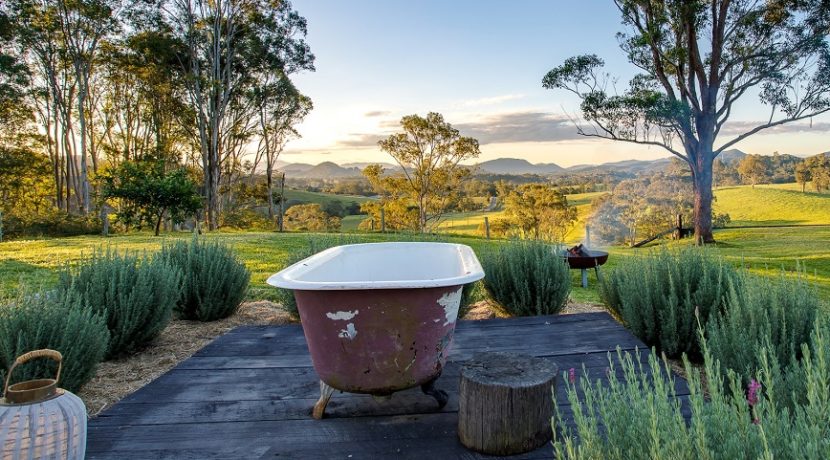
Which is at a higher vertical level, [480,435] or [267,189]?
[267,189]

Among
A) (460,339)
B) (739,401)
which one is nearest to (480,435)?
(739,401)

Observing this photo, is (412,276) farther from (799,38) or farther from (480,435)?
(799,38)

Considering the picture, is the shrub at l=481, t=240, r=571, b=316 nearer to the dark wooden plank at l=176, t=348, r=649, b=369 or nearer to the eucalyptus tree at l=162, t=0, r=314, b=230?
the dark wooden plank at l=176, t=348, r=649, b=369

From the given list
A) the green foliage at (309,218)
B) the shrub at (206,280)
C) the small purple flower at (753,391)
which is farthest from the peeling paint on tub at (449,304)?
the green foliage at (309,218)

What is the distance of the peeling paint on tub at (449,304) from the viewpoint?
2219 mm

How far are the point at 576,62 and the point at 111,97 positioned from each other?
21977 millimetres

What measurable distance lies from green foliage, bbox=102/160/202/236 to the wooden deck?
11.7 m

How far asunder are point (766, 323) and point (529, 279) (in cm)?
196

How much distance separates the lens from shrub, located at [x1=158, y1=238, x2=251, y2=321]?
4.17 metres

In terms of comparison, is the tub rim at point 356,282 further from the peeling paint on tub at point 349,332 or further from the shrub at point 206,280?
the shrub at point 206,280

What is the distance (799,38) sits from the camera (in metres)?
12.4

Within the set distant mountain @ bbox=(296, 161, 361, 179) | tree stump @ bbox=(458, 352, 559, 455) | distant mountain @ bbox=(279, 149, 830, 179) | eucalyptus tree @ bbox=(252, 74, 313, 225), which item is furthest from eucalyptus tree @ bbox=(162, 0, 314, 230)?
distant mountain @ bbox=(296, 161, 361, 179)

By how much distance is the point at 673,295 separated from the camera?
308 centimetres

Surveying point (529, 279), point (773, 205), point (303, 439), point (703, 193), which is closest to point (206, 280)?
point (303, 439)
